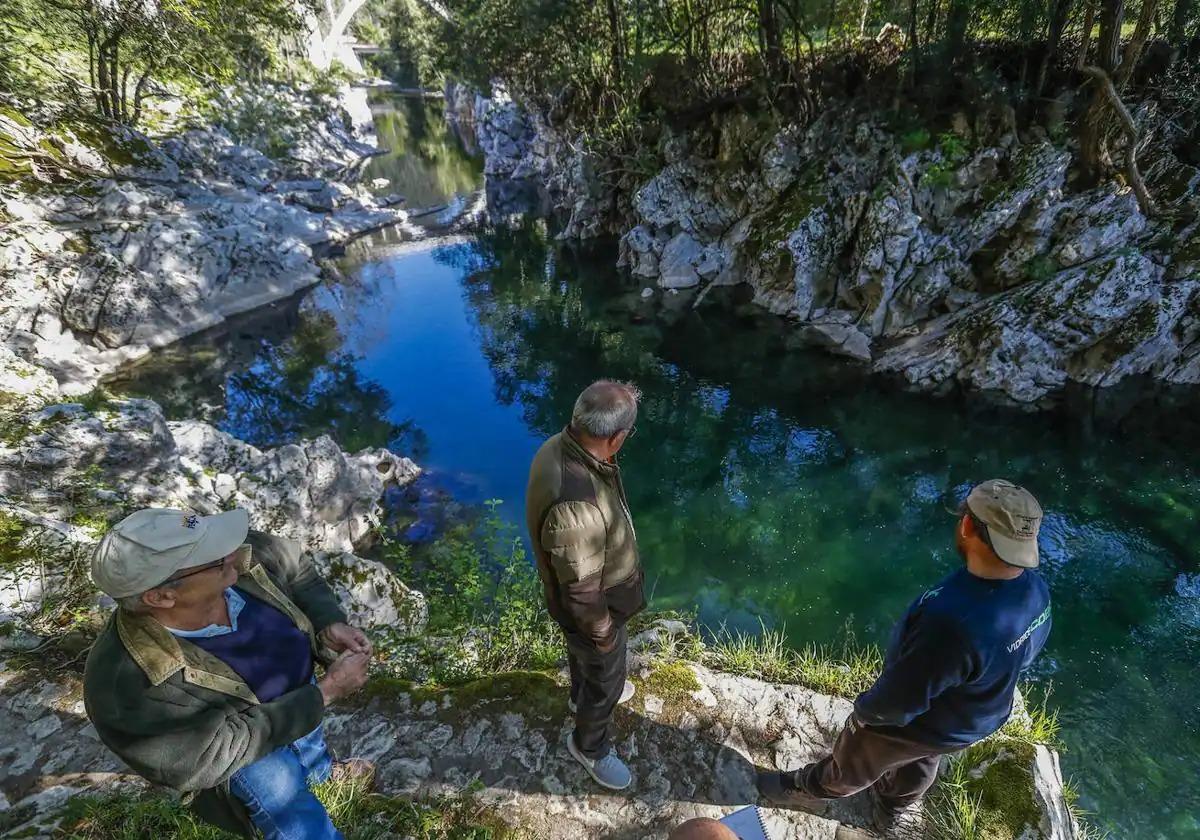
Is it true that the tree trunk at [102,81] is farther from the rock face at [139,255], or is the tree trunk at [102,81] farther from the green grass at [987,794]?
the green grass at [987,794]

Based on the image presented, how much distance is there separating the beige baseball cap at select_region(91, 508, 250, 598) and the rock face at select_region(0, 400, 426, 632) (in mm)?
3514

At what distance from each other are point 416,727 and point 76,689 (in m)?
2.15

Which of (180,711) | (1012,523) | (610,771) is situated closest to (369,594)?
(610,771)

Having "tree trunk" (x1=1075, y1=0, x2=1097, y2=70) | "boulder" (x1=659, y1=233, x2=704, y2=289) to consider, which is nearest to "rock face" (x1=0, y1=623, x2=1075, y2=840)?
"tree trunk" (x1=1075, y1=0, x2=1097, y2=70)

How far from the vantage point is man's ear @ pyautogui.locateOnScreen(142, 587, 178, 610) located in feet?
5.53

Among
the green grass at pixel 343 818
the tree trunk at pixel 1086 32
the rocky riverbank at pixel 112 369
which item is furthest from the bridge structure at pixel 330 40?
the green grass at pixel 343 818

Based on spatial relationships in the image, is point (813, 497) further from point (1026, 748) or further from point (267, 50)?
point (267, 50)

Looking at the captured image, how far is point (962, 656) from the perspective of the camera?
2.15 metres

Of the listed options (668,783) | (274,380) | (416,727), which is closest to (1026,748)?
(668,783)

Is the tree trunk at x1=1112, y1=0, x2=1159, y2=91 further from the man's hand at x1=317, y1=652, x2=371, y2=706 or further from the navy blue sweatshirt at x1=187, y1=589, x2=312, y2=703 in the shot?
the navy blue sweatshirt at x1=187, y1=589, x2=312, y2=703

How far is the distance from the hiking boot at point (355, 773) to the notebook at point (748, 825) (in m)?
2.00

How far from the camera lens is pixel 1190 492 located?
8.63 metres

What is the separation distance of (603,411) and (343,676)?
4.91ft

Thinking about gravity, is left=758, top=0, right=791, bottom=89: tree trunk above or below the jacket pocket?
above
